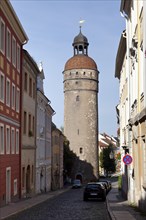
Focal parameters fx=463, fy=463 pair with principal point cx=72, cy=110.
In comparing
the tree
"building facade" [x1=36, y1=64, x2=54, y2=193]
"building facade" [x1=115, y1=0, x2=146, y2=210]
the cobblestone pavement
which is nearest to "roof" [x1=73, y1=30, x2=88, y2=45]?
"building facade" [x1=36, y1=64, x2=54, y2=193]

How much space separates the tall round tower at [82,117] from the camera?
79875mm

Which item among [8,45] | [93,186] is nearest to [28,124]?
[93,186]

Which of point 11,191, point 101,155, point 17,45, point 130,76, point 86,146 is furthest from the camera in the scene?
point 101,155

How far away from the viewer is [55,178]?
6225 cm

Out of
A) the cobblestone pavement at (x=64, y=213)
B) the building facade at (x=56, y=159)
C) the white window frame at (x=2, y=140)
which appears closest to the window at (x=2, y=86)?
the white window frame at (x=2, y=140)

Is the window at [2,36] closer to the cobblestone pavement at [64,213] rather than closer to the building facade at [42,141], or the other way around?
the cobblestone pavement at [64,213]

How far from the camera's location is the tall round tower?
7988cm

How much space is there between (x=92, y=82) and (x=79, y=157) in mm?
13522

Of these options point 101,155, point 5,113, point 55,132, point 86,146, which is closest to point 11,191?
point 5,113

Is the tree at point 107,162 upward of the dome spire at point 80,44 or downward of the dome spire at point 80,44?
downward

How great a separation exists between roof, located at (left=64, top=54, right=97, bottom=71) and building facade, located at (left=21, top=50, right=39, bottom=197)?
4413cm

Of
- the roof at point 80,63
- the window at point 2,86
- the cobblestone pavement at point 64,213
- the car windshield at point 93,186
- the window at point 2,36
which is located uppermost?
the roof at point 80,63

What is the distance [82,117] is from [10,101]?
168 ft

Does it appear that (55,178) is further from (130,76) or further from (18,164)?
(130,76)
